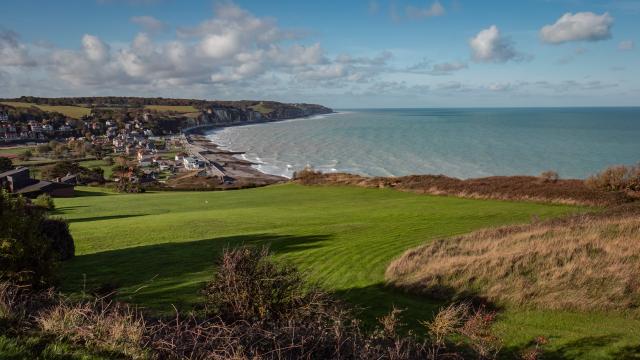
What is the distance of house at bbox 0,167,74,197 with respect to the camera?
182ft

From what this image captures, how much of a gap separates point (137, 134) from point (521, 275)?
7786 inches

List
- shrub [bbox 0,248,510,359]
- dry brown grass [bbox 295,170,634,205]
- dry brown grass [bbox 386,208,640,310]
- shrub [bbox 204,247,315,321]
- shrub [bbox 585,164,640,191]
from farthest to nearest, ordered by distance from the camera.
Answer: shrub [bbox 585,164,640,191], dry brown grass [bbox 295,170,634,205], dry brown grass [bbox 386,208,640,310], shrub [bbox 204,247,315,321], shrub [bbox 0,248,510,359]

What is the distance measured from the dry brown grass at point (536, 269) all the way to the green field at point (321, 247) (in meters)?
0.53

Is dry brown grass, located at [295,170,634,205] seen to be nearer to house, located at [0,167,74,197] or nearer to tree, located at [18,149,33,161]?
house, located at [0,167,74,197]

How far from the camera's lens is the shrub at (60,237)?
15.3 meters

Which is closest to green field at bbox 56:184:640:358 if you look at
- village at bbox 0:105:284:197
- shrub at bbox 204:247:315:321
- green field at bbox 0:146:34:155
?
shrub at bbox 204:247:315:321

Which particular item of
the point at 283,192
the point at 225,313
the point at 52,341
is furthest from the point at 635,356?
the point at 283,192

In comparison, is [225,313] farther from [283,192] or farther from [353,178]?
[353,178]

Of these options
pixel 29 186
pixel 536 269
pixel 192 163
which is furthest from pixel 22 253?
pixel 192 163

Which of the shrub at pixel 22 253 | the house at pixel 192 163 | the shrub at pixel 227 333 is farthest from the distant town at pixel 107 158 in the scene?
the shrub at pixel 227 333

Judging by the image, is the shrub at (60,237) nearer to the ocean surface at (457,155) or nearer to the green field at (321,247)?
the green field at (321,247)

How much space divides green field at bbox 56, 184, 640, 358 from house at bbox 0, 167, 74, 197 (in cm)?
2014

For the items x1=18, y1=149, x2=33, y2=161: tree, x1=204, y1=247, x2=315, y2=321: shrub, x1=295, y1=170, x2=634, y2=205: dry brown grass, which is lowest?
x1=18, y1=149, x2=33, y2=161: tree

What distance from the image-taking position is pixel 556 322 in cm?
1035
